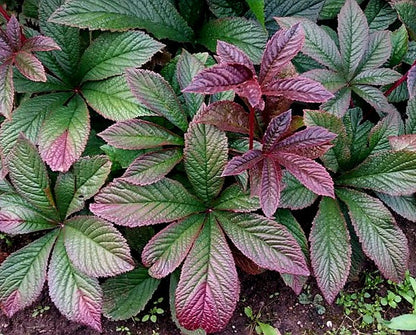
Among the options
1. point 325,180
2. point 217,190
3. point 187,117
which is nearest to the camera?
point 325,180

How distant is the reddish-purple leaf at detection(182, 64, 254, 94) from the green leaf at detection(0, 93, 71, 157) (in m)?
0.56

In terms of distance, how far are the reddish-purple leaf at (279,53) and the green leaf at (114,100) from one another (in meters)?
0.38

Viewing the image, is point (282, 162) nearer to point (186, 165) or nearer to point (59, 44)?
point (186, 165)

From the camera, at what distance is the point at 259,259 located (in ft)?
4.20

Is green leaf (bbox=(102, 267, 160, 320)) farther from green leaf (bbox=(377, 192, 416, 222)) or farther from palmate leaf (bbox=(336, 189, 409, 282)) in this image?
green leaf (bbox=(377, 192, 416, 222))

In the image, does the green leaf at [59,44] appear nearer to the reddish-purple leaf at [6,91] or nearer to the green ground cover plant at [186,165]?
the green ground cover plant at [186,165]

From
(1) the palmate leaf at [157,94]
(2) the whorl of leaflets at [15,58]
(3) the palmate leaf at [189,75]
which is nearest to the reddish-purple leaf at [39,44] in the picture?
(2) the whorl of leaflets at [15,58]

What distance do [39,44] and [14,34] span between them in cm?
7

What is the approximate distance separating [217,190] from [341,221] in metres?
0.34

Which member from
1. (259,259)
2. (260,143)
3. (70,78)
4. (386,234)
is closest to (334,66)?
(260,143)

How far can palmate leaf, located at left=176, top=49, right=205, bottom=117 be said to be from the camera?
4.64 feet

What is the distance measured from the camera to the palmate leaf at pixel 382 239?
1.37 meters

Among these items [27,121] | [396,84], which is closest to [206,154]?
[27,121]

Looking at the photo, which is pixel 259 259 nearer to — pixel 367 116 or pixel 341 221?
pixel 341 221
